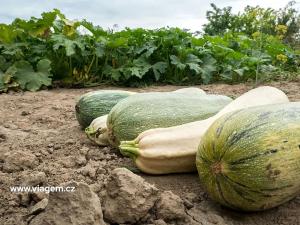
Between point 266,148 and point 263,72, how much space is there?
20.2ft

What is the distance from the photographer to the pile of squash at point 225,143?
2.15m

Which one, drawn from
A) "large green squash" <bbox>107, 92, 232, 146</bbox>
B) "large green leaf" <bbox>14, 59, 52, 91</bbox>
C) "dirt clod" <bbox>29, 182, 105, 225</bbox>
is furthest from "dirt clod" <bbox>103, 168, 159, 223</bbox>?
"large green leaf" <bbox>14, 59, 52, 91</bbox>

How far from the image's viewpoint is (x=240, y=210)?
2328mm

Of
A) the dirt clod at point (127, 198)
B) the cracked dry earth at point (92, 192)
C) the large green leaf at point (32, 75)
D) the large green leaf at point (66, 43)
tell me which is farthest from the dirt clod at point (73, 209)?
the large green leaf at point (32, 75)

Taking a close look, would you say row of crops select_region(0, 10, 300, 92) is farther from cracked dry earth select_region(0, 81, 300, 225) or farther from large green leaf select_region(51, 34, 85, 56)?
cracked dry earth select_region(0, 81, 300, 225)

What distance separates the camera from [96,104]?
3766 mm

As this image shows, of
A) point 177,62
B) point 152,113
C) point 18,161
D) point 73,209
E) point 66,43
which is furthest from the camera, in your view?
point 177,62

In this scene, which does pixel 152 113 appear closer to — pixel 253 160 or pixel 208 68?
pixel 253 160

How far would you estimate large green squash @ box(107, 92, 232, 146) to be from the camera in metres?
2.98

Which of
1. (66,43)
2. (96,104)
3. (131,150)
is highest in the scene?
(66,43)

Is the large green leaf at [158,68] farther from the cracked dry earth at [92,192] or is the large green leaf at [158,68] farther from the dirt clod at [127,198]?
the dirt clod at [127,198]

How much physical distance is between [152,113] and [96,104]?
0.89 meters

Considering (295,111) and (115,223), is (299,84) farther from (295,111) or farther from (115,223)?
(115,223)

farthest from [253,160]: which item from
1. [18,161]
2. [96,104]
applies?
[96,104]
